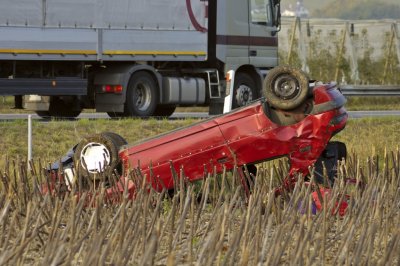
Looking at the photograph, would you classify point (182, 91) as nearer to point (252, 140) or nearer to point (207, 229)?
point (252, 140)

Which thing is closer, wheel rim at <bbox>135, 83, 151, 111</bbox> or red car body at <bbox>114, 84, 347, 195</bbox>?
red car body at <bbox>114, 84, 347, 195</bbox>

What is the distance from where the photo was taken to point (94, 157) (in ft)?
37.9

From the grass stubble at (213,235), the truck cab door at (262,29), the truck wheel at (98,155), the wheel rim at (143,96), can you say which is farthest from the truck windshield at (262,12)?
the grass stubble at (213,235)

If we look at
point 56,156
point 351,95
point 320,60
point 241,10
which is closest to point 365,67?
point 320,60

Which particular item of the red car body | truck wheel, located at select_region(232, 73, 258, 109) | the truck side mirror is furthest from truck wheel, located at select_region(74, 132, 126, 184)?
the truck side mirror

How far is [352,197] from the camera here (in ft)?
27.8

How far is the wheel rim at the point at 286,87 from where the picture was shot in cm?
1126

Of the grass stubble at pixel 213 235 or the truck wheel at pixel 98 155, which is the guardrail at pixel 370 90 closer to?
the truck wheel at pixel 98 155

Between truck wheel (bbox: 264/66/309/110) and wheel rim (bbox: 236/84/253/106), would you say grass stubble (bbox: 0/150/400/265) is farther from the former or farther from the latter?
wheel rim (bbox: 236/84/253/106)

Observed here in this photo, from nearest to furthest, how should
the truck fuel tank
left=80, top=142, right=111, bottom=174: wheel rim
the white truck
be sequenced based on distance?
left=80, top=142, right=111, bottom=174: wheel rim
the white truck
the truck fuel tank

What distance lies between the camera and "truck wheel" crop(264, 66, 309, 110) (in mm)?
11172

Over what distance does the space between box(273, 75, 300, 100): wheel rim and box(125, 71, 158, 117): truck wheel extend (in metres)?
14.1

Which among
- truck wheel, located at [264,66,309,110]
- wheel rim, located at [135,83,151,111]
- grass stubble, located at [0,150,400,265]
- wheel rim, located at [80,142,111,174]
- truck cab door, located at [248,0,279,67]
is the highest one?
truck cab door, located at [248,0,279,67]

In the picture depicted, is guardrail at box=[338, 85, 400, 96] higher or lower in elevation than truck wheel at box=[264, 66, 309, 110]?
lower
